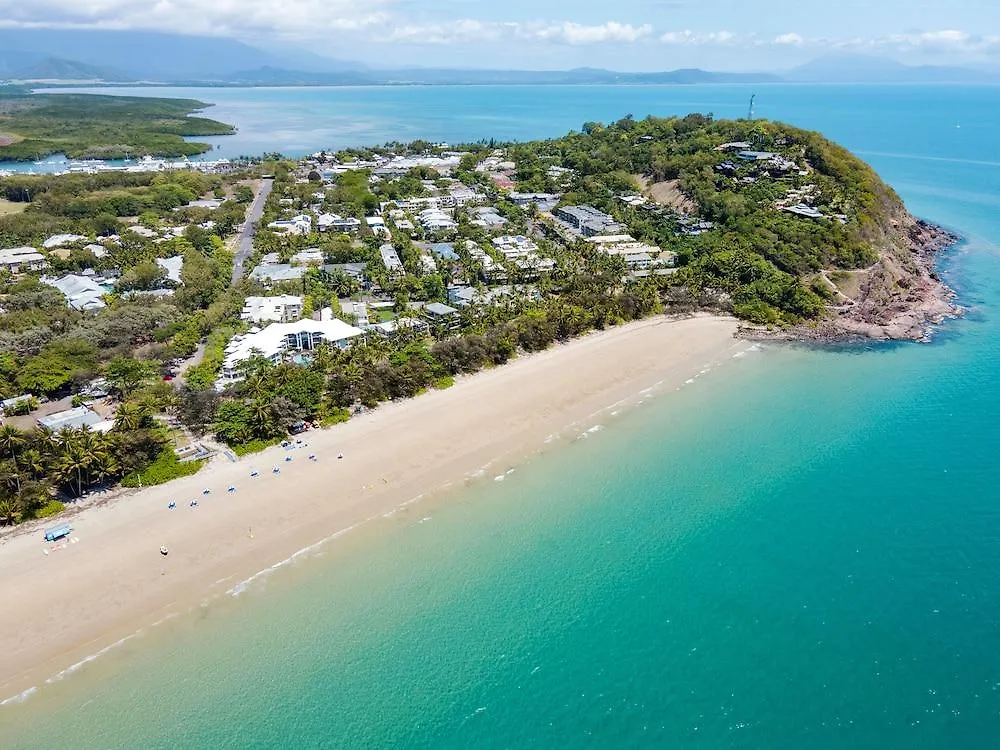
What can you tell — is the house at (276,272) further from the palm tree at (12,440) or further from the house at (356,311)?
the palm tree at (12,440)

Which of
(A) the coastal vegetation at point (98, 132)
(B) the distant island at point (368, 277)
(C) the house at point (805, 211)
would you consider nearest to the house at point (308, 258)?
(B) the distant island at point (368, 277)

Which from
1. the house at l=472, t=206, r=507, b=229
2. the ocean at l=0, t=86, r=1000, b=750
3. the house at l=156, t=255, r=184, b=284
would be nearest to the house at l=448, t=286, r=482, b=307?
the ocean at l=0, t=86, r=1000, b=750

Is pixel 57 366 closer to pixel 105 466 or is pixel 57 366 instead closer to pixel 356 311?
pixel 105 466

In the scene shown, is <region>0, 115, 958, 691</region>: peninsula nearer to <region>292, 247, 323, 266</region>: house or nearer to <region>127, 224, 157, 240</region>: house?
<region>292, 247, 323, 266</region>: house

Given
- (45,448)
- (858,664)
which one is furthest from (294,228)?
(858,664)

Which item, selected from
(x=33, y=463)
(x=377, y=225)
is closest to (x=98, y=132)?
(x=377, y=225)

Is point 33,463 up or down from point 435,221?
down

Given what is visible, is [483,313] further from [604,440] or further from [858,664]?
[858,664]
